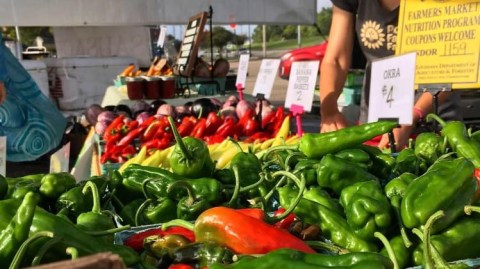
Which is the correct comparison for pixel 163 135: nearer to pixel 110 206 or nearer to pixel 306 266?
pixel 110 206

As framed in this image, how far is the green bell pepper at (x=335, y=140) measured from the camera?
5.60 feet

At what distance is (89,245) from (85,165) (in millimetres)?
2260

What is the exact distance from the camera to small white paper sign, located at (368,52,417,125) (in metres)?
1.97

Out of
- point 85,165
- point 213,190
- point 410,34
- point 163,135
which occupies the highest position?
point 410,34

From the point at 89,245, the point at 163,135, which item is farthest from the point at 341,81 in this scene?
the point at 89,245

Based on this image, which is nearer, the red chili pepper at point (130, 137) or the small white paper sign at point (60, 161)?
the small white paper sign at point (60, 161)

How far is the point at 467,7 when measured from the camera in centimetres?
205

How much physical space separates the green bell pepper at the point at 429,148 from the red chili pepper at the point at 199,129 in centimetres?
173

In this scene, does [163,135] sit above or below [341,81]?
below

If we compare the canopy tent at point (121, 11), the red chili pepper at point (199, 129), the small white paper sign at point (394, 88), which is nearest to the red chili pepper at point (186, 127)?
the red chili pepper at point (199, 129)

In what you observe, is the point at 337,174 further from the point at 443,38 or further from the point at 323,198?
the point at 443,38

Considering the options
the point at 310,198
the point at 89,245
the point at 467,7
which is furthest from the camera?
the point at 467,7

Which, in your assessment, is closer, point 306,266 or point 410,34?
point 306,266

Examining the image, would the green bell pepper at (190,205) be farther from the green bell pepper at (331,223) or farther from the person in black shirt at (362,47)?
the person in black shirt at (362,47)
